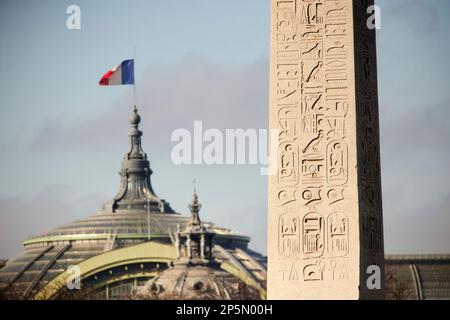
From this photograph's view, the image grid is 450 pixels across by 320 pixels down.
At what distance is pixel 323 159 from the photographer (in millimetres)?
22953

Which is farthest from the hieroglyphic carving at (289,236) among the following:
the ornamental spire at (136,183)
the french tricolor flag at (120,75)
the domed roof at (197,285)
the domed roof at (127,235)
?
the ornamental spire at (136,183)

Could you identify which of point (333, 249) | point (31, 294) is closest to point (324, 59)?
point (333, 249)

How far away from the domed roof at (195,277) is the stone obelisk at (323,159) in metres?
85.1

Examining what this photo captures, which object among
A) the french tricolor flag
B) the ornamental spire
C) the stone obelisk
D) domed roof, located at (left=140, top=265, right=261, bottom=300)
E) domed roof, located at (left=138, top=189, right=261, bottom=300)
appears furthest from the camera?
the ornamental spire

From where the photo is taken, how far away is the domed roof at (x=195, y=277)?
113750 millimetres

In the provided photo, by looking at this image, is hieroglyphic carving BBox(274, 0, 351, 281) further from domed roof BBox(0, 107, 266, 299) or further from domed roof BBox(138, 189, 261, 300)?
domed roof BBox(0, 107, 266, 299)

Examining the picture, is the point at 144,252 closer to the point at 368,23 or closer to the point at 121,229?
the point at 121,229

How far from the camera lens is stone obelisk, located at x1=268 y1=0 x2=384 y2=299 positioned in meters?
22.7

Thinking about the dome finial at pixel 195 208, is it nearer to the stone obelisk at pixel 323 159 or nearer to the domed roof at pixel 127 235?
the domed roof at pixel 127 235

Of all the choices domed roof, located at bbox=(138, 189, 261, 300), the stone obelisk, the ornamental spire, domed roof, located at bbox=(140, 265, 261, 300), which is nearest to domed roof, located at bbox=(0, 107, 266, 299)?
the ornamental spire

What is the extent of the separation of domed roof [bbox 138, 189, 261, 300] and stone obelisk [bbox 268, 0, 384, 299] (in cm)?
8513

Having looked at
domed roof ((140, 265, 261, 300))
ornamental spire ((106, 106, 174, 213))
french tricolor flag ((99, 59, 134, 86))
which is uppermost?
french tricolor flag ((99, 59, 134, 86))

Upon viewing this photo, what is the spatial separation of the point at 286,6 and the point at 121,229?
131 meters
